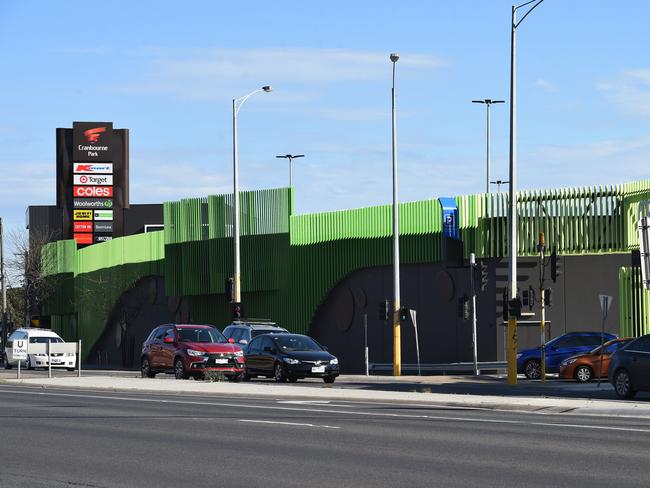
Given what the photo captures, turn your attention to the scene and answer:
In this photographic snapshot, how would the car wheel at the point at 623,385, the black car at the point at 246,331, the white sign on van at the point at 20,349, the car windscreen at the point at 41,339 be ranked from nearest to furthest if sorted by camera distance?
the car wheel at the point at 623,385, the black car at the point at 246,331, the white sign on van at the point at 20,349, the car windscreen at the point at 41,339

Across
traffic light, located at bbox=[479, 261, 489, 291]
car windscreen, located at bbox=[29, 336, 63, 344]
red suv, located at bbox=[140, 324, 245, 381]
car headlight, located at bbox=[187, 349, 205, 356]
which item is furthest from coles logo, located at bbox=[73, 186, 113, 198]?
car headlight, located at bbox=[187, 349, 205, 356]

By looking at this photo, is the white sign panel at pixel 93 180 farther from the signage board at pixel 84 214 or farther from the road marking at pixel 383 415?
the road marking at pixel 383 415

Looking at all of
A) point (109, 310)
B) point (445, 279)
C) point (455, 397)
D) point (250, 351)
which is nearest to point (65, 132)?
point (109, 310)

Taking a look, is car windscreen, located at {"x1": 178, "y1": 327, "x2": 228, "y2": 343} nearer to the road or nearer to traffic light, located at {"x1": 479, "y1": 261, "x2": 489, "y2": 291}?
traffic light, located at {"x1": 479, "y1": 261, "x2": 489, "y2": 291}

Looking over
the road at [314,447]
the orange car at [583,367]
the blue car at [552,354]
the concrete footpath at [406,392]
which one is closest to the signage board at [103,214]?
the concrete footpath at [406,392]

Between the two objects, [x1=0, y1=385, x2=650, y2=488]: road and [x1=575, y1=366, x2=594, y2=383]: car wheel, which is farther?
[x1=575, y1=366, x2=594, y2=383]: car wheel

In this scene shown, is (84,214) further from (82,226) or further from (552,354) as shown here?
(552,354)

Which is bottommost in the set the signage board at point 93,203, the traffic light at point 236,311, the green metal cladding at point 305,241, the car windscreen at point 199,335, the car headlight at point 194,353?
the car headlight at point 194,353

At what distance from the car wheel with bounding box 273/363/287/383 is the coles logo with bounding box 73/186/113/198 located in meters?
46.3

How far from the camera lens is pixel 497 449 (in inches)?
619

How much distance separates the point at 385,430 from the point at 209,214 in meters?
42.4

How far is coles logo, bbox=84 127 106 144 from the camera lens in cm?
8194

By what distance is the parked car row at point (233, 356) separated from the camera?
121 ft

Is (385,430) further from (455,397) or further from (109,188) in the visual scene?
(109,188)
